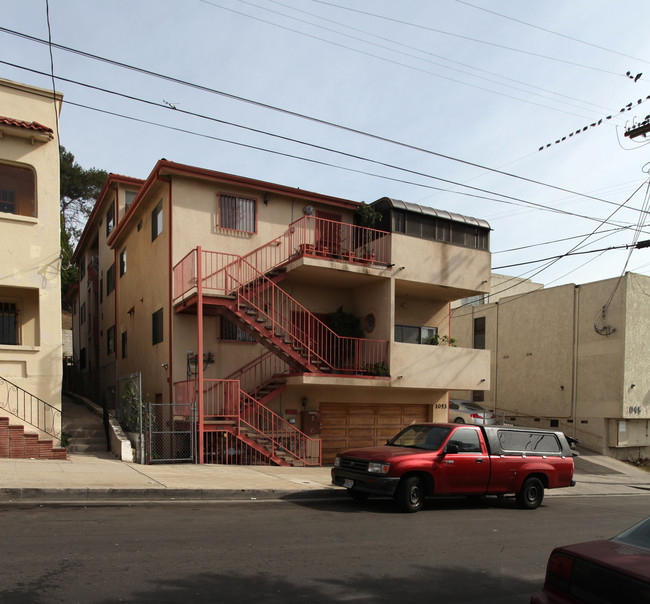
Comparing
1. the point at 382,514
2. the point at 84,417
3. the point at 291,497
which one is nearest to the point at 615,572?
the point at 382,514

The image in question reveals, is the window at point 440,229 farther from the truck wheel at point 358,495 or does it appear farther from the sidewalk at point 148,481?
the truck wheel at point 358,495

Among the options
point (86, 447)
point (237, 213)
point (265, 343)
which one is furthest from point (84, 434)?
point (237, 213)

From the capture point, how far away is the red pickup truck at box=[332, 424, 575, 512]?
10.4 meters

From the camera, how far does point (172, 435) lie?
612 inches

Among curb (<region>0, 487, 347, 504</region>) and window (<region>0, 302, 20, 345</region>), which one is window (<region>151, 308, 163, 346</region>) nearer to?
window (<region>0, 302, 20, 345</region>)

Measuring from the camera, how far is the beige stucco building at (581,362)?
83.7 ft

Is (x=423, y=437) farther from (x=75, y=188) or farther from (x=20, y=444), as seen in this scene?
(x=75, y=188)

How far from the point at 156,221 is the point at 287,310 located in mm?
5009

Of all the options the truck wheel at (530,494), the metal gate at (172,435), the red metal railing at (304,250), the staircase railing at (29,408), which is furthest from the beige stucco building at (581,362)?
the staircase railing at (29,408)

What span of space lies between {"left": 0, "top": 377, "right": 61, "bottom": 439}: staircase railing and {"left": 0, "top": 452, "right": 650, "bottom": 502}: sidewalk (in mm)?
921

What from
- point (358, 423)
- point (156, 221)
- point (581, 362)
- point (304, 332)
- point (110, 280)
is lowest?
point (358, 423)

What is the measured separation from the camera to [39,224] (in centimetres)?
1480

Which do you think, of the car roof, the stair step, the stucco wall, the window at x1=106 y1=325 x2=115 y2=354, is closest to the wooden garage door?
the stucco wall

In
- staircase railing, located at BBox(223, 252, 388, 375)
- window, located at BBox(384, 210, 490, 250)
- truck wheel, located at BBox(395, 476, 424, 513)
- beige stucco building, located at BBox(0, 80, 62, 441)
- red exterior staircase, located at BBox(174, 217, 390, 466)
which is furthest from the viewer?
window, located at BBox(384, 210, 490, 250)
